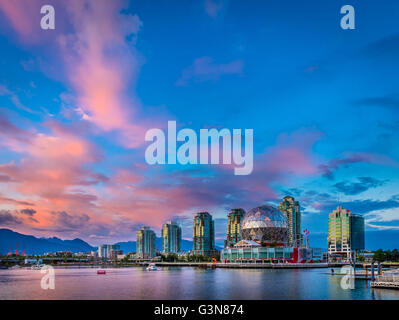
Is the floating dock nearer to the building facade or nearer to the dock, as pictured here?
the dock

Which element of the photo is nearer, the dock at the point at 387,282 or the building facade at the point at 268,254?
the dock at the point at 387,282

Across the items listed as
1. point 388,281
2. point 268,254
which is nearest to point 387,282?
point 388,281

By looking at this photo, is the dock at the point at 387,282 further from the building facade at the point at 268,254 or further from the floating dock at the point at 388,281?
the building facade at the point at 268,254

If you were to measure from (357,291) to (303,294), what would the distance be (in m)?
8.94

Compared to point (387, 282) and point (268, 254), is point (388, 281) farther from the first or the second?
point (268, 254)

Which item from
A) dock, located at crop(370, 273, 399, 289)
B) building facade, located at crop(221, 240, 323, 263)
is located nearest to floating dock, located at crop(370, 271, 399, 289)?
dock, located at crop(370, 273, 399, 289)

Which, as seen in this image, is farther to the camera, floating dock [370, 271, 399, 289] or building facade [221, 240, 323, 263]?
building facade [221, 240, 323, 263]

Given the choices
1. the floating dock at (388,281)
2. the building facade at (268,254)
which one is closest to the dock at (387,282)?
the floating dock at (388,281)

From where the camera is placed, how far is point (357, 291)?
6328 cm
